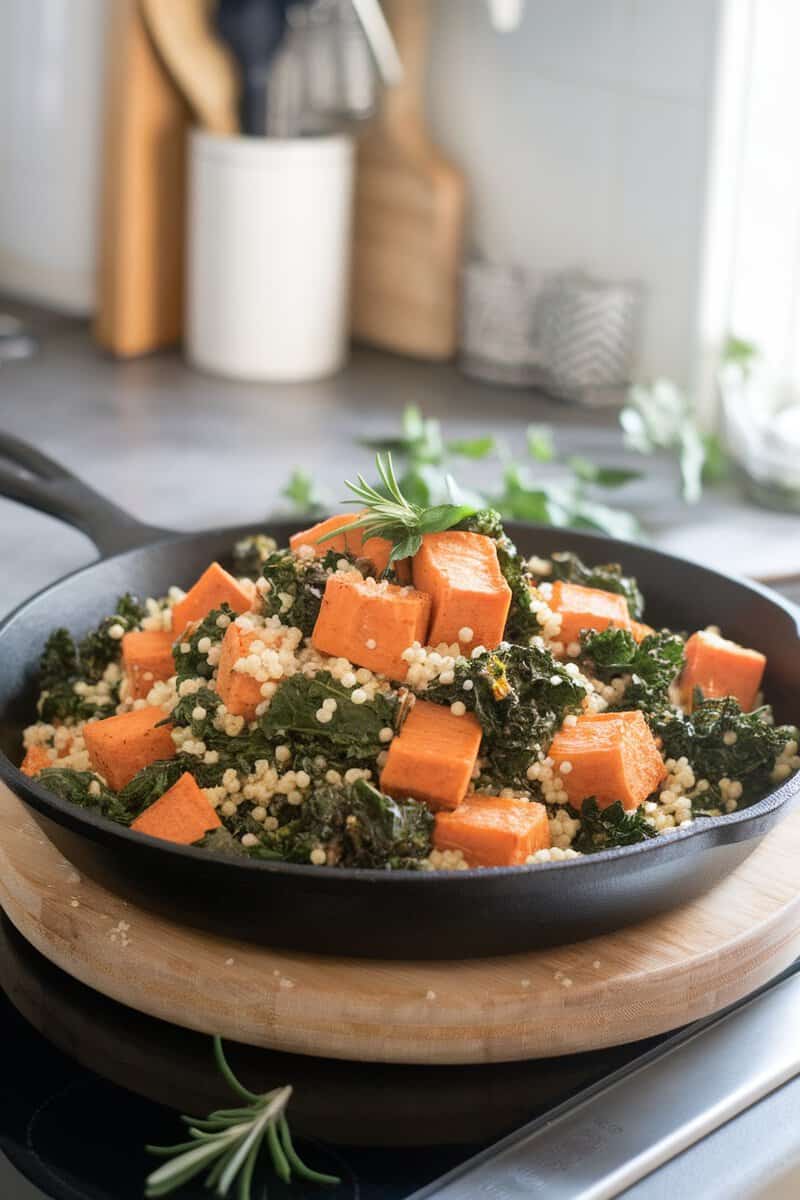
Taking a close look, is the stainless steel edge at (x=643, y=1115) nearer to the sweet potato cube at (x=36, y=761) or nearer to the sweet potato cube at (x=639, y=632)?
the sweet potato cube at (x=639, y=632)

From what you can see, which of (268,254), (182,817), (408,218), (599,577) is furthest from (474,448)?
(182,817)

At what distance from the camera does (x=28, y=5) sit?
9.95 ft

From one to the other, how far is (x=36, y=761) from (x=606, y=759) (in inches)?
15.9

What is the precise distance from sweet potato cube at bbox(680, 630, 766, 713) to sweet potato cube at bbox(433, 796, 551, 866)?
0.27m

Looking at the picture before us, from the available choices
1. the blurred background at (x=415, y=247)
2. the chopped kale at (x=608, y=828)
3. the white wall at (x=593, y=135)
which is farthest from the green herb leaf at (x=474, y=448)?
the chopped kale at (x=608, y=828)

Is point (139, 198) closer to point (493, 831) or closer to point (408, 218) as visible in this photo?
point (408, 218)

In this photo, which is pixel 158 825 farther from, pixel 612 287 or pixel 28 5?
pixel 28 5

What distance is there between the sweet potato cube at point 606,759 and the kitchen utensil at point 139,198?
2.01 meters

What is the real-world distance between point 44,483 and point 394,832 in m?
0.61

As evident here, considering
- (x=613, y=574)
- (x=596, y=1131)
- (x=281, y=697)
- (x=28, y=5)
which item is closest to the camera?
(x=596, y=1131)

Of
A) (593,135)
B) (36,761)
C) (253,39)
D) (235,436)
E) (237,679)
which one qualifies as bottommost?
(235,436)

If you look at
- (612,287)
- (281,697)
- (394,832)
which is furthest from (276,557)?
(612,287)

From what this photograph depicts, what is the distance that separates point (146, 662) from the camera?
1.16 meters

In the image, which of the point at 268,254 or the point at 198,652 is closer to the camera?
the point at 198,652
